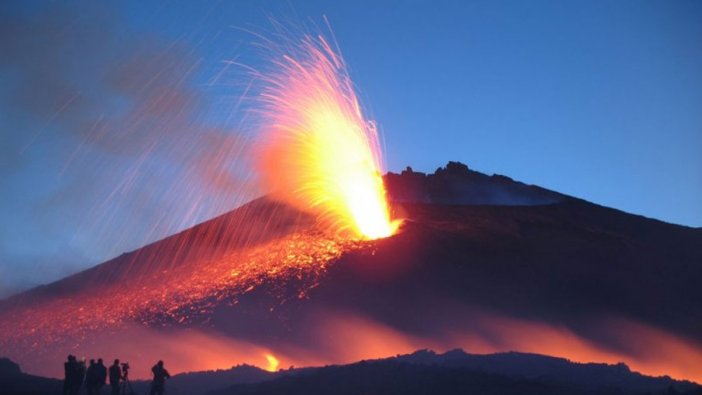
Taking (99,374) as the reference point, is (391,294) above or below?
above

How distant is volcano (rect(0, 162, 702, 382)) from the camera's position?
121 ft

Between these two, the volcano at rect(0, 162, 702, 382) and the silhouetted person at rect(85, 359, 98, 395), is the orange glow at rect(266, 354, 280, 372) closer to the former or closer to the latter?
the volcano at rect(0, 162, 702, 382)

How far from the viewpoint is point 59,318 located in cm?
4431

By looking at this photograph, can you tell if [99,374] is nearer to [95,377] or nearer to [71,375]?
[95,377]

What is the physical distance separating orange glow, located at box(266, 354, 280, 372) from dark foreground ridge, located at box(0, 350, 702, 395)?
5435 millimetres

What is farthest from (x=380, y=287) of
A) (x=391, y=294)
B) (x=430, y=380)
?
(x=430, y=380)

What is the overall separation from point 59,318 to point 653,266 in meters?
37.8

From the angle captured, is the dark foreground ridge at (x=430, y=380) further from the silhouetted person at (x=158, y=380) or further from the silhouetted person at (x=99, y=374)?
the silhouetted person at (x=158, y=380)

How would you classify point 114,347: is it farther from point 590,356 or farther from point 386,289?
point 590,356

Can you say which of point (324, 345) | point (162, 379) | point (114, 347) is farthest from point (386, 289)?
point (162, 379)

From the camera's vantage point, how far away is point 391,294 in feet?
139

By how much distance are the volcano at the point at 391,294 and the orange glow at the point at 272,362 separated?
0.12 metres

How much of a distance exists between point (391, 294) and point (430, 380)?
19579 millimetres

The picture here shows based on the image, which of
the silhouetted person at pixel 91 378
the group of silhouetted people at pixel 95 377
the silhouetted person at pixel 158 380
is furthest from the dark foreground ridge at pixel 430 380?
the silhouetted person at pixel 158 380
